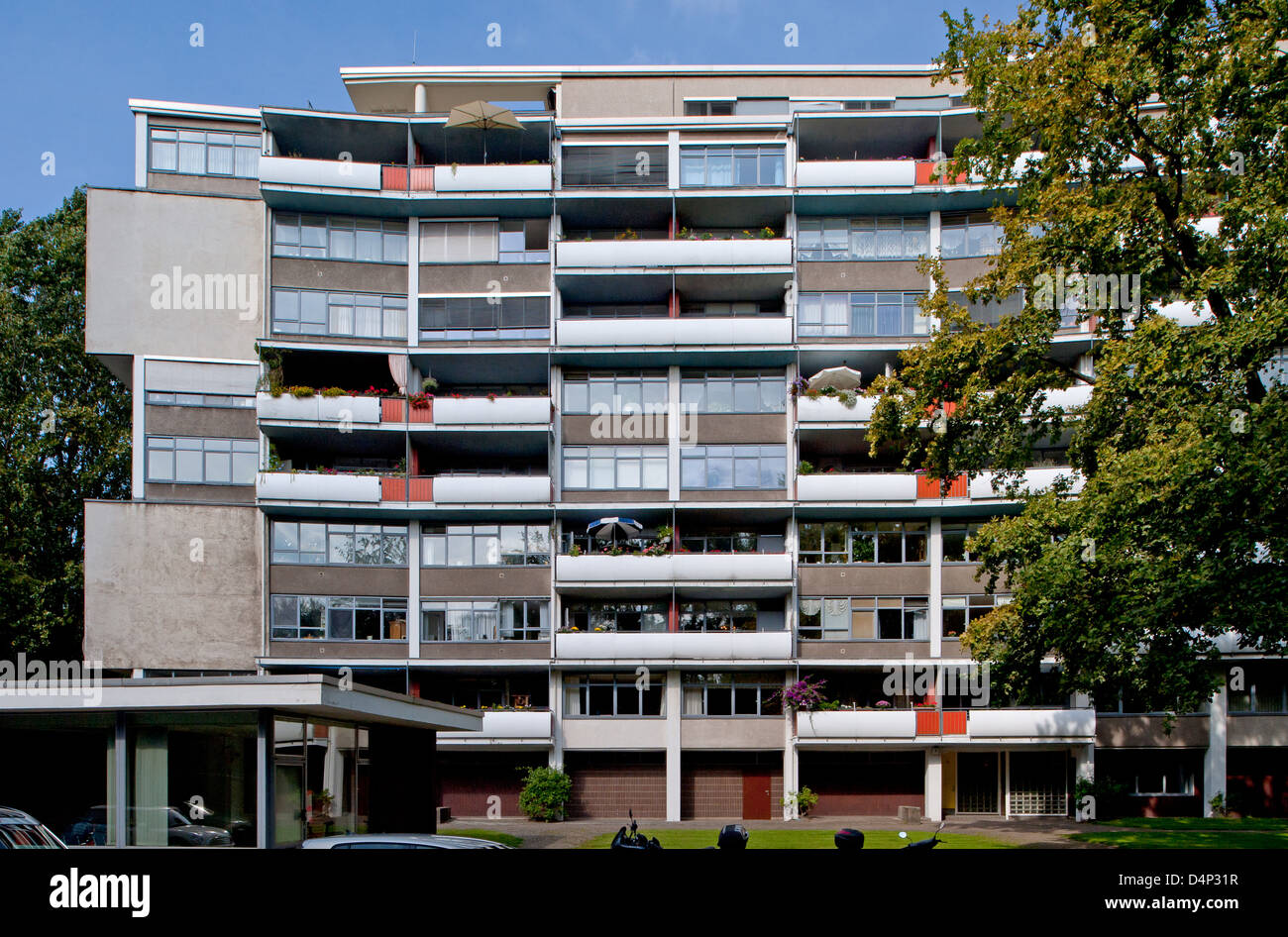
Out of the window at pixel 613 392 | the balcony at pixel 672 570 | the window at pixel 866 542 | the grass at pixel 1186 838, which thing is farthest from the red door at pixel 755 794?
the window at pixel 613 392

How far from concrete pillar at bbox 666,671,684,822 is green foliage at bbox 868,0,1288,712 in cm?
1715

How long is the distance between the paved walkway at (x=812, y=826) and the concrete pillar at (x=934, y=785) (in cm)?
63

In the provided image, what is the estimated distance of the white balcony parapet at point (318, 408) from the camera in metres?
37.9

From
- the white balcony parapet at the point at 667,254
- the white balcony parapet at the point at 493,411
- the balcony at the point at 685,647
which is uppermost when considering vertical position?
the white balcony parapet at the point at 667,254

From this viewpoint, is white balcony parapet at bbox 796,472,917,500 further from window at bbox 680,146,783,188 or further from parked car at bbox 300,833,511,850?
parked car at bbox 300,833,511,850

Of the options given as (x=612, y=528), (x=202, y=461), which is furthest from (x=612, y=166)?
(x=202, y=461)

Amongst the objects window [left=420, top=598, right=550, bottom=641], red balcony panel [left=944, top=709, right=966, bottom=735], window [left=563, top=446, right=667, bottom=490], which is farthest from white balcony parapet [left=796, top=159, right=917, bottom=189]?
red balcony panel [left=944, top=709, right=966, bottom=735]

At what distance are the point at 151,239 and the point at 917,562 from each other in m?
34.1

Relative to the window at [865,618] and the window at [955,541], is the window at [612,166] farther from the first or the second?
the window at [865,618]

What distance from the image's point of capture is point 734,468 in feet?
128

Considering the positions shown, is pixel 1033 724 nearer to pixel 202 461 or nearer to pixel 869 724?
pixel 869 724

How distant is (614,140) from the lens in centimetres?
4084
